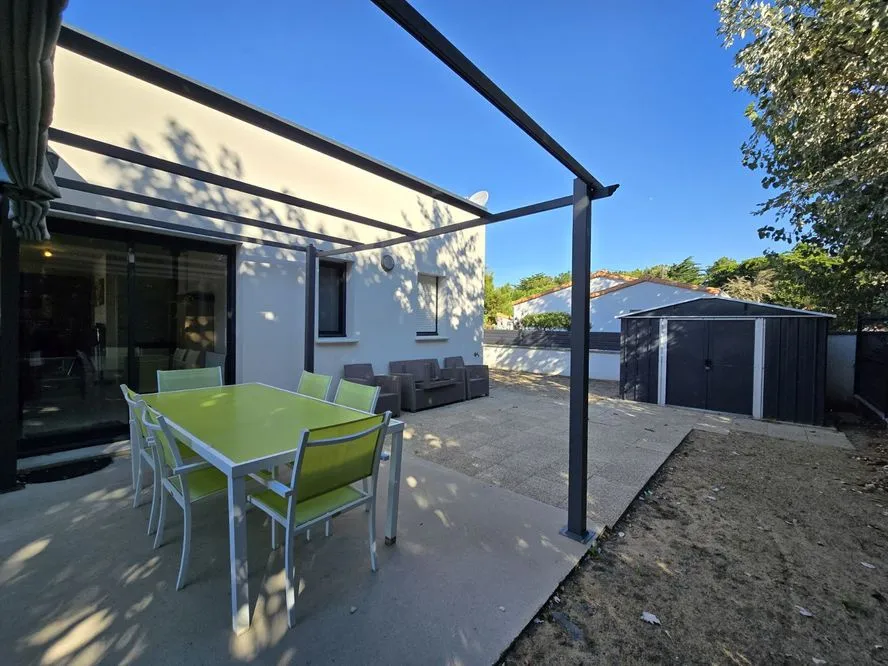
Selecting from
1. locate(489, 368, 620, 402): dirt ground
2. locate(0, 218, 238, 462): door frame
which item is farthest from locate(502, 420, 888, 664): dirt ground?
locate(0, 218, 238, 462): door frame

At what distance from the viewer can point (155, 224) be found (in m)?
3.97

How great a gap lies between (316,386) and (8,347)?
252 cm

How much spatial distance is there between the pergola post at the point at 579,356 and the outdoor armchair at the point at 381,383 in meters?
3.36

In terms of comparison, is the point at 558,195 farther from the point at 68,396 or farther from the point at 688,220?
the point at 688,220

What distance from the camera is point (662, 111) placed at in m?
6.37

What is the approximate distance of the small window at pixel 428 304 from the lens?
25.4 feet

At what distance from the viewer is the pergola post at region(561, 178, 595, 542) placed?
2.47 metres

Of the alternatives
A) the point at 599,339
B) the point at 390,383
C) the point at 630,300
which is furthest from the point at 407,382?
the point at 630,300

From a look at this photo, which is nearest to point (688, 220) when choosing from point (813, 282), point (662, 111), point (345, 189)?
point (813, 282)

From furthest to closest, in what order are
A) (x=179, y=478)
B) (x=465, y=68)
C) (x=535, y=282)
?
(x=535, y=282), (x=179, y=478), (x=465, y=68)

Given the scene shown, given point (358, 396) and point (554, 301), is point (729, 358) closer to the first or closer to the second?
point (358, 396)

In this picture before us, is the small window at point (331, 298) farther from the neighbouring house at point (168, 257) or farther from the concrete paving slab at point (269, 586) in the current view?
the concrete paving slab at point (269, 586)

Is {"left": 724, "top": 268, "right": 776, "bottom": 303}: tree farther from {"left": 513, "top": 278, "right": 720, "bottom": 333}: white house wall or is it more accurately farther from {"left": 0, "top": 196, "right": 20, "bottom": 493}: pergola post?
{"left": 0, "top": 196, "right": 20, "bottom": 493}: pergola post

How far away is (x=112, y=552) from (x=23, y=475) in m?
2.10
